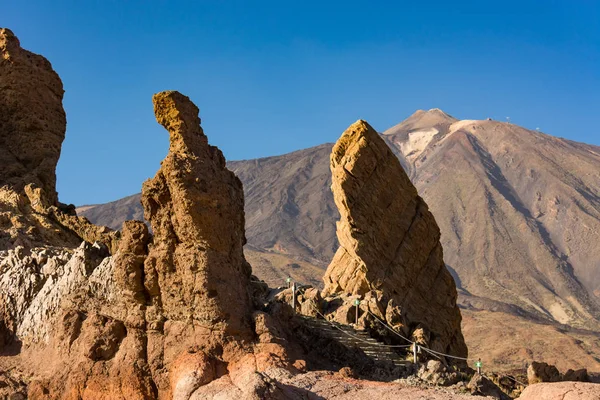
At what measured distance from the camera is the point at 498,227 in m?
157

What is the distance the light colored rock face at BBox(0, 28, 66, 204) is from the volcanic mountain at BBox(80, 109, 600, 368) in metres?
72.0

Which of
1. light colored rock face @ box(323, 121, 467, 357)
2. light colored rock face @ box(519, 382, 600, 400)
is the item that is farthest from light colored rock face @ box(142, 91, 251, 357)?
light colored rock face @ box(323, 121, 467, 357)

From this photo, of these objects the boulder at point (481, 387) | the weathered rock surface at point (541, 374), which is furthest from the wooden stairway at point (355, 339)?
the weathered rock surface at point (541, 374)

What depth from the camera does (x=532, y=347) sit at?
236ft

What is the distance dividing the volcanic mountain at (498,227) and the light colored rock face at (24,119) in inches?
2834

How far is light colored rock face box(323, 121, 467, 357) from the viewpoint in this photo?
93.8ft

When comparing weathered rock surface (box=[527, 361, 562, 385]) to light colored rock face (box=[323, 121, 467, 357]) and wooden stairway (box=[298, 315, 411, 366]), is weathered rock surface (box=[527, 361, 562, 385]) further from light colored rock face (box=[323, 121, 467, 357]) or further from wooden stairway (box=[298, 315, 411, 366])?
wooden stairway (box=[298, 315, 411, 366])

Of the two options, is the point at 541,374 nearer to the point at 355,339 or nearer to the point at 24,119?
the point at 355,339

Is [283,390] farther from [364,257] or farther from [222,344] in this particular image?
[364,257]

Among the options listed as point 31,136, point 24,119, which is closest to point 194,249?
point 31,136

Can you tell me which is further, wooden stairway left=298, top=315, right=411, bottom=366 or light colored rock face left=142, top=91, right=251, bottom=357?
wooden stairway left=298, top=315, right=411, bottom=366

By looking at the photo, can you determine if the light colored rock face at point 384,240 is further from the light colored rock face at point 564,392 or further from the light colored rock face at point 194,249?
the light colored rock face at point 564,392

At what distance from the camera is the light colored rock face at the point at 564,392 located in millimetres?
12469

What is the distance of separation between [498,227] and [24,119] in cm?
13833
